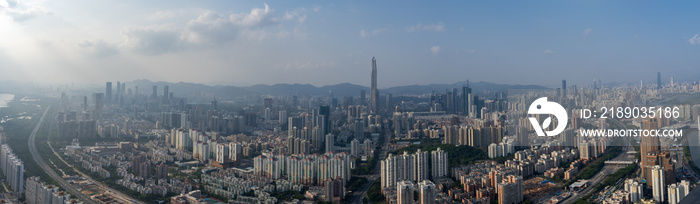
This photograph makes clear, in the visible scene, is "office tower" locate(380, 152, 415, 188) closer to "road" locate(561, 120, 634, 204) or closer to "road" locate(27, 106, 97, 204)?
"road" locate(561, 120, 634, 204)

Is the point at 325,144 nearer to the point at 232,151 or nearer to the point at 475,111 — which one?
the point at 232,151

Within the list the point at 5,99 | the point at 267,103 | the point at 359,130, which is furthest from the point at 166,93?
the point at 359,130

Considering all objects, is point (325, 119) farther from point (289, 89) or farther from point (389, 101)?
point (389, 101)

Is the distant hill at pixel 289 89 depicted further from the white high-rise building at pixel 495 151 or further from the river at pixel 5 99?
the river at pixel 5 99

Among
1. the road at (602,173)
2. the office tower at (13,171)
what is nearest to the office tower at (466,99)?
the road at (602,173)

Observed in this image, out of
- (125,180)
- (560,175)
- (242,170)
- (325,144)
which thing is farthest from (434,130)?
(125,180)
